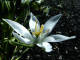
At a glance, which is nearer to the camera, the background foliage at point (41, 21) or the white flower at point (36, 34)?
the white flower at point (36, 34)

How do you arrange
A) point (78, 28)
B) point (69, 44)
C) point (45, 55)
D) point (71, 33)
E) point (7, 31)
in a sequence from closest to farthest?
point (7, 31)
point (45, 55)
point (69, 44)
point (71, 33)
point (78, 28)

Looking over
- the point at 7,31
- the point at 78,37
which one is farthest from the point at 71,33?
the point at 7,31

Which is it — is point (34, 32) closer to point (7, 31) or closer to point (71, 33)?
point (7, 31)

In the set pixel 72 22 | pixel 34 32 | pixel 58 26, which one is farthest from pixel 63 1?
pixel 34 32

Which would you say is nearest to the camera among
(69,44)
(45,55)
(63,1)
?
(45,55)

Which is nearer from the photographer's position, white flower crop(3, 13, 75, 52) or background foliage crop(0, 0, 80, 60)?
white flower crop(3, 13, 75, 52)

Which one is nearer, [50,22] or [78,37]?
[50,22]

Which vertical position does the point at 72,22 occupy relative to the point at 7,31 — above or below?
below

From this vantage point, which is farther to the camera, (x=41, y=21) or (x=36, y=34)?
(x=41, y=21)

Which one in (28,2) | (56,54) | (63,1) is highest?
(28,2)
